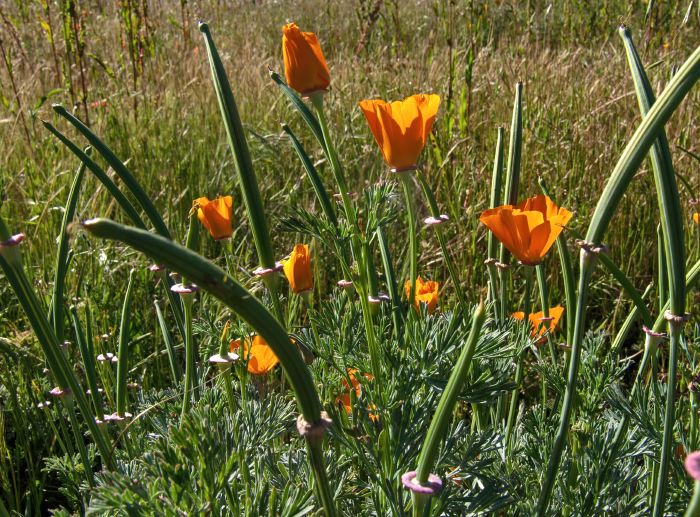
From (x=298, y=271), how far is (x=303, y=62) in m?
0.29

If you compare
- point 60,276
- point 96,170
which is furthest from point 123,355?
point 96,170

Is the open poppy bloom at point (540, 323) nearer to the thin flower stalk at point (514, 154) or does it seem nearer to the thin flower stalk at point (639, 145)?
the thin flower stalk at point (514, 154)

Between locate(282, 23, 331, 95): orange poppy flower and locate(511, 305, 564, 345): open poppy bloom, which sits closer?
locate(282, 23, 331, 95): orange poppy flower

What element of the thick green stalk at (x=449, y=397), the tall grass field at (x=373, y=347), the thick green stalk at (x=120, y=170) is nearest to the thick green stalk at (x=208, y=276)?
the tall grass field at (x=373, y=347)

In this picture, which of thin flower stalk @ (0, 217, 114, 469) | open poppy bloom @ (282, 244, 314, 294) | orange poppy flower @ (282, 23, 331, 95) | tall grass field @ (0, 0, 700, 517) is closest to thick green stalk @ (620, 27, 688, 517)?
tall grass field @ (0, 0, 700, 517)

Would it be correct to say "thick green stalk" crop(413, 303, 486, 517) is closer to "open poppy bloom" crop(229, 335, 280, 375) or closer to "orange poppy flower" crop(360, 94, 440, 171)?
"orange poppy flower" crop(360, 94, 440, 171)

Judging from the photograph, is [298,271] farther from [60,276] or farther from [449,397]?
[449,397]

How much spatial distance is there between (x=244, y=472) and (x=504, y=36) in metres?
3.97

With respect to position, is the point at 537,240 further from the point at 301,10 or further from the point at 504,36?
the point at 301,10

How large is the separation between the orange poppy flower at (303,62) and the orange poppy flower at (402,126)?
0.20 ft

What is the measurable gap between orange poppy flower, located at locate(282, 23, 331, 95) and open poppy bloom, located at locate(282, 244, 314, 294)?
23 centimetres

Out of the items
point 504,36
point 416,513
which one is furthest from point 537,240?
point 504,36

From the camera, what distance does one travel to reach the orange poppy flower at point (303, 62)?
0.81 m

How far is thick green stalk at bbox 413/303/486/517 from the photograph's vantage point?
19.3 inches
